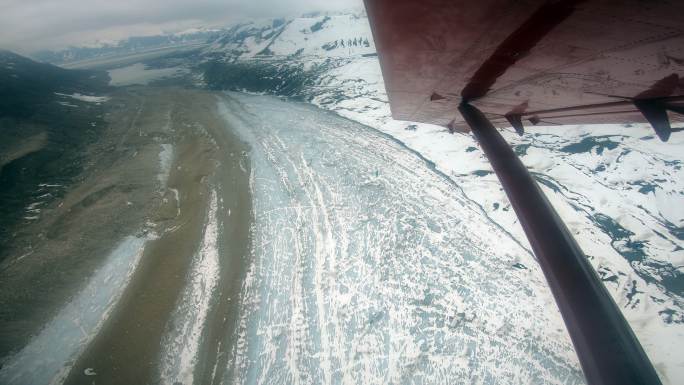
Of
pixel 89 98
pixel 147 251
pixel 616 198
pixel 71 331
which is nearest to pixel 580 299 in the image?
pixel 616 198

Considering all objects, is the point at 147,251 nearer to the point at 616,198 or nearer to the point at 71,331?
the point at 71,331

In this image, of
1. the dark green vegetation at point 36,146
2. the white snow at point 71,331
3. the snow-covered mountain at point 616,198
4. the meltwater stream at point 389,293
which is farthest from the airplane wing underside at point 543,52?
the dark green vegetation at point 36,146

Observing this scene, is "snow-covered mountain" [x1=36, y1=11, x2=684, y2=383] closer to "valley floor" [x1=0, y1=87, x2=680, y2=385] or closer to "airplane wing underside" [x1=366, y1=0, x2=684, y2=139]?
"valley floor" [x1=0, y1=87, x2=680, y2=385]

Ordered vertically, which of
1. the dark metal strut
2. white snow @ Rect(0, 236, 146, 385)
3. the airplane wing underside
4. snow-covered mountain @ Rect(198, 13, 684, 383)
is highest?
the airplane wing underside

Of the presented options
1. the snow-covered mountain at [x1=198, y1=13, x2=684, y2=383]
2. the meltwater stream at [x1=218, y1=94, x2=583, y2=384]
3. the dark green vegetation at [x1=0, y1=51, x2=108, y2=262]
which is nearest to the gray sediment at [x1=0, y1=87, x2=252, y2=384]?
the meltwater stream at [x1=218, y1=94, x2=583, y2=384]

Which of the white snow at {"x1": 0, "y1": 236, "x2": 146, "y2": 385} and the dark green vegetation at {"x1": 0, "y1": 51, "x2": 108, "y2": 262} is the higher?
the dark green vegetation at {"x1": 0, "y1": 51, "x2": 108, "y2": 262}

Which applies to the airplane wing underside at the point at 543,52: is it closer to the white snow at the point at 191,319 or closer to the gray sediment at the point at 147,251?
the gray sediment at the point at 147,251
